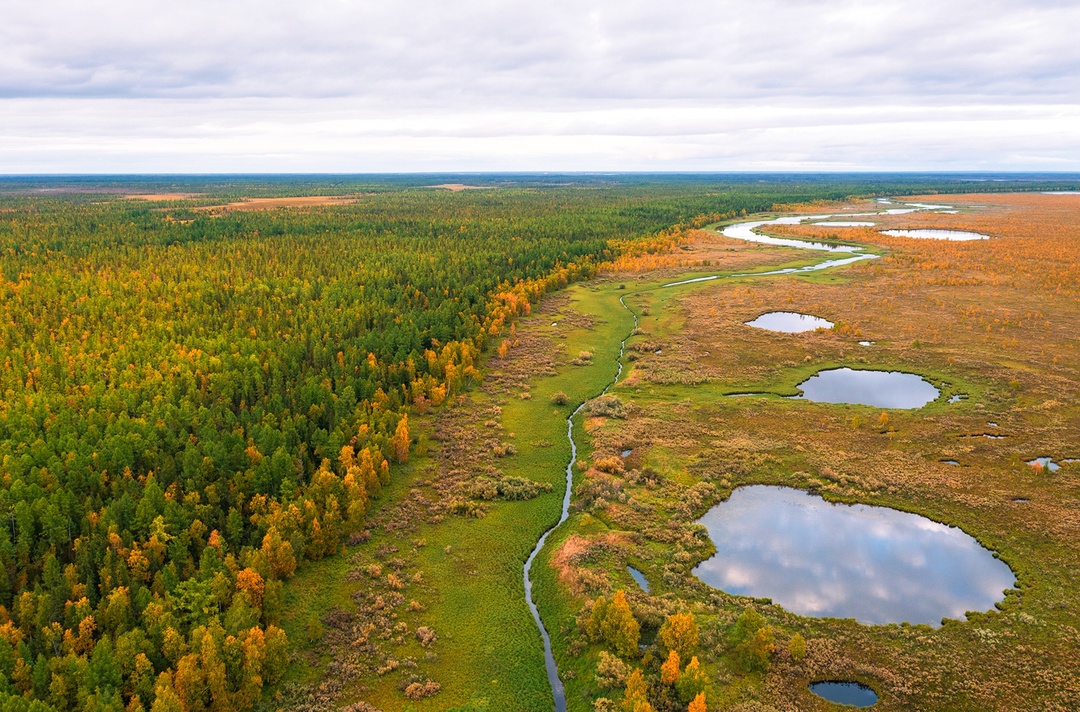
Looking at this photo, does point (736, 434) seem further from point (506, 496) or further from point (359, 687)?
point (359, 687)

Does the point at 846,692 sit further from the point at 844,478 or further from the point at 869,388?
the point at 869,388

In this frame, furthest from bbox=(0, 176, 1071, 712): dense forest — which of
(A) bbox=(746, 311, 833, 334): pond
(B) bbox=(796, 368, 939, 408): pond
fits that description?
(B) bbox=(796, 368, 939, 408): pond

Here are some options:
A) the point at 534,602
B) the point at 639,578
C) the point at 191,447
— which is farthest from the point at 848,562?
the point at 191,447

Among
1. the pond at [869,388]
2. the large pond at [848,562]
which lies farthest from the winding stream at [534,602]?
the pond at [869,388]

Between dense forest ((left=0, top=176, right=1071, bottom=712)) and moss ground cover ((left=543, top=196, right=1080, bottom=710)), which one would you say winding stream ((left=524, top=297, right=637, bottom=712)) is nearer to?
moss ground cover ((left=543, top=196, right=1080, bottom=710))

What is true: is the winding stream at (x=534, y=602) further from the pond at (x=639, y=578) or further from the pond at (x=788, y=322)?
the pond at (x=788, y=322)

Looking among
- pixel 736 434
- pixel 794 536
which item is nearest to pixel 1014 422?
pixel 736 434
